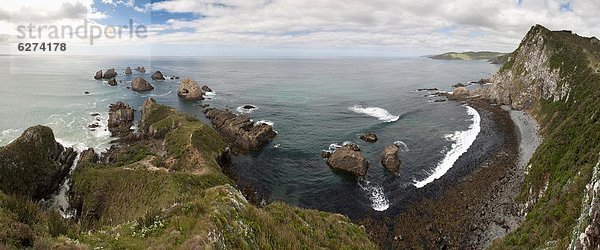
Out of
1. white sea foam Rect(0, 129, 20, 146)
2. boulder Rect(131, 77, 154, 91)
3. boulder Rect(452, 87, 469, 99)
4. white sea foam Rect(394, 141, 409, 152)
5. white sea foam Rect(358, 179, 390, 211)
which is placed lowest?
white sea foam Rect(0, 129, 20, 146)

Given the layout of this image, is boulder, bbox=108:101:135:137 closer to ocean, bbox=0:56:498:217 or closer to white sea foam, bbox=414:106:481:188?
ocean, bbox=0:56:498:217

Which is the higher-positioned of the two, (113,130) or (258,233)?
(258,233)

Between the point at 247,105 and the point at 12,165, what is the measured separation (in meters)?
64.1

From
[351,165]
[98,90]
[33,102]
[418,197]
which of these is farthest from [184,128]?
[98,90]

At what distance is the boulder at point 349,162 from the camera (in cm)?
5644

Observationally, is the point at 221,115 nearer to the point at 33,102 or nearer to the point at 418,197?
the point at 418,197

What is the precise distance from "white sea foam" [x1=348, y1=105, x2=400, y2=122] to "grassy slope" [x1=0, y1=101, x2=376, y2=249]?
157ft

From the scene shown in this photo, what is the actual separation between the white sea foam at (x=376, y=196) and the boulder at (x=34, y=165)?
49.7 meters

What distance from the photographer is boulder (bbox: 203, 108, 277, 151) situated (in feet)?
225

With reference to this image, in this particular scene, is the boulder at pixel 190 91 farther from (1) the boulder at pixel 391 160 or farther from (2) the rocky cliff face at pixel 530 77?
(2) the rocky cliff face at pixel 530 77

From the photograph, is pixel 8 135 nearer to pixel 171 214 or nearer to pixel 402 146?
pixel 171 214


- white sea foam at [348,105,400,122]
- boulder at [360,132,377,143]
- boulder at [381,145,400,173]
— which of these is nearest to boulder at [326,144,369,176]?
boulder at [381,145,400,173]

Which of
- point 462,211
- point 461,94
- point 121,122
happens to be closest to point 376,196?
point 462,211

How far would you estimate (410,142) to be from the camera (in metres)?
71.9
